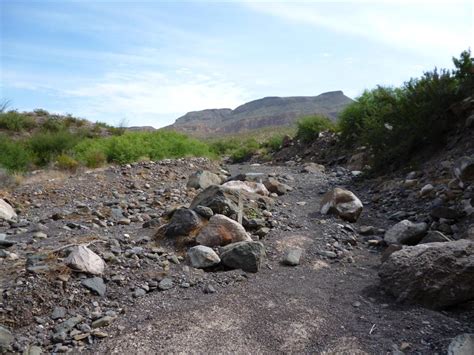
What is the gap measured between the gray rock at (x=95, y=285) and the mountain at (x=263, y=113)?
5624cm

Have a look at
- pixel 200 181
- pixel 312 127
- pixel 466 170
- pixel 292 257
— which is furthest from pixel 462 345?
pixel 312 127

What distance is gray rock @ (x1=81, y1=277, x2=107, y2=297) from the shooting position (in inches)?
136

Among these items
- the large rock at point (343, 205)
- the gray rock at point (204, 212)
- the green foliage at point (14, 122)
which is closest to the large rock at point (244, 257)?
the gray rock at point (204, 212)

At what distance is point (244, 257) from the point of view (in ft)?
13.5

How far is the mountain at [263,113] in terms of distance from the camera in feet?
238


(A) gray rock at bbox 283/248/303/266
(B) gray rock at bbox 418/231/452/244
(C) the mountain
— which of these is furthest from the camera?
(C) the mountain

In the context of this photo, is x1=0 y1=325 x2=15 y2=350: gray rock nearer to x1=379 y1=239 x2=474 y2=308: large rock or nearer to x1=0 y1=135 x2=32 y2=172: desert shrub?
x1=379 y1=239 x2=474 y2=308: large rock

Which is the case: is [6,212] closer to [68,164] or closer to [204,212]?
[204,212]

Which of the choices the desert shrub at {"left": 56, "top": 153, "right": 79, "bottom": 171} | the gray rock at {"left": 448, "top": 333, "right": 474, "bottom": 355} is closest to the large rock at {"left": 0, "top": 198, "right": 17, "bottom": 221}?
the desert shrub at {"left": 56, "top": 153, "right": 79, "bottom": 171}

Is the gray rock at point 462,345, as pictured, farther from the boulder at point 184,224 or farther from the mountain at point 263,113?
the mountain at point 263,113

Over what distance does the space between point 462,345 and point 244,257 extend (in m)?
2.06

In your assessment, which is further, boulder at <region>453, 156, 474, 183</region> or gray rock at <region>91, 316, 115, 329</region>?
boulder at <region>453, 156, 474, 183</region>

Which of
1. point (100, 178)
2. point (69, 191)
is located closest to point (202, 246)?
point (69, 191)

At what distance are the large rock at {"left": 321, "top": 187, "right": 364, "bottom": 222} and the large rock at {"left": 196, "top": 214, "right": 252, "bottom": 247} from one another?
6.24 feet
